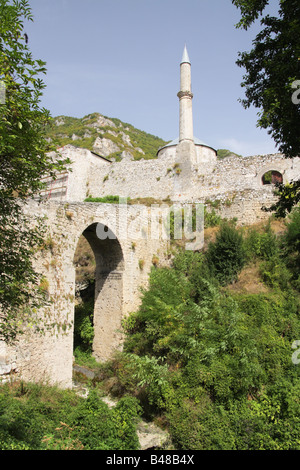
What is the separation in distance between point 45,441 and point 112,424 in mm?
1460

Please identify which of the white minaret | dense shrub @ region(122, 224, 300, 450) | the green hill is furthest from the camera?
the green hill

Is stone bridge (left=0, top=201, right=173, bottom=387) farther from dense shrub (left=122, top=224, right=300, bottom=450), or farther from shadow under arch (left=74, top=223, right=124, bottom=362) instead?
dense shrub (left=122, top=224, right=300, bottom=450)

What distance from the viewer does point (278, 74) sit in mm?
6750

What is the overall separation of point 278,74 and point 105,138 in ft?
182

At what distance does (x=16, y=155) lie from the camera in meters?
5.20

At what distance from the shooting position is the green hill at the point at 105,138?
57.0 metres

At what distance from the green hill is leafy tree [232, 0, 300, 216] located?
45740 millimetres

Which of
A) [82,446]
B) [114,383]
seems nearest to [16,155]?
[82,446]

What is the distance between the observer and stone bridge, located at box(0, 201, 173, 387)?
30.7 ft

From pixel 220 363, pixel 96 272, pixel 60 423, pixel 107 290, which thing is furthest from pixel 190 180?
pixel 60 423

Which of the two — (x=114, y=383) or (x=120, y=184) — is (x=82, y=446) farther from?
(x=120, y=184)

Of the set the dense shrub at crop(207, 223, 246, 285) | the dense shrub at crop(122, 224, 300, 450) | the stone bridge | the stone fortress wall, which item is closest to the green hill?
the stone fortress wall

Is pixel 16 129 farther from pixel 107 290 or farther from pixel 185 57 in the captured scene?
pixel 185 57

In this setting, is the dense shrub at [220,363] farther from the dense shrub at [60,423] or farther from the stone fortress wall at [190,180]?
the stone fortress wall at [190,180]
